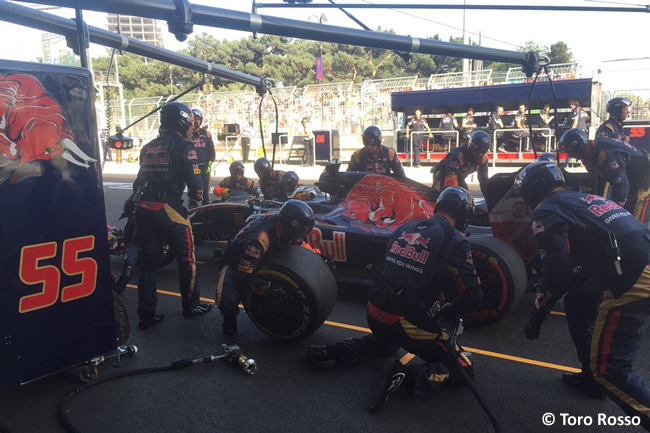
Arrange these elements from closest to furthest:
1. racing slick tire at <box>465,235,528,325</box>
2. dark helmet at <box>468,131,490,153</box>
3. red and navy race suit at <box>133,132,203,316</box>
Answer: racing slick tire at <box>465,235,528,325</box> → red and navy race suit at <box>133,132,203,316</box> → dark helmet at <box>468,131,490,153</box>

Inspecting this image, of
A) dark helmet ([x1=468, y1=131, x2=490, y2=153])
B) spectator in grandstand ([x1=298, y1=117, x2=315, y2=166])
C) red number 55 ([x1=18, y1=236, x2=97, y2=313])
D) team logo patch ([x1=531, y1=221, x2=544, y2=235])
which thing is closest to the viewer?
red number 55 ([x1=18, y1=236, x2=97, y2=313])

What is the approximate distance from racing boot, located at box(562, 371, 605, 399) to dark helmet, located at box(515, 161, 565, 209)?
1.18m

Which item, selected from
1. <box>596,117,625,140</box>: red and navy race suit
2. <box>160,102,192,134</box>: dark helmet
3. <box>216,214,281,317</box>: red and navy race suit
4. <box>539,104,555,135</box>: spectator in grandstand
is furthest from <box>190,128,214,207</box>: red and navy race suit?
<box>539,104,555,135</box>: spectator in grandstand

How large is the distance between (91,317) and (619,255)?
320 centimetres

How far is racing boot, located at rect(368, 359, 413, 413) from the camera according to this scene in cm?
318

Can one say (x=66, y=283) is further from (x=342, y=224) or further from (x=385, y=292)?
(x=342, y=224)

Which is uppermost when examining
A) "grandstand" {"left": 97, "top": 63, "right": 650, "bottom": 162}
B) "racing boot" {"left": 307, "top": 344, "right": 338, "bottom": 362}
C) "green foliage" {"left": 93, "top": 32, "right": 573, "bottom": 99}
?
"green foliage" {"left": 93, "top": 32, "right": 573, "bottom": 99}

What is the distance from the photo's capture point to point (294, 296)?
159 inches

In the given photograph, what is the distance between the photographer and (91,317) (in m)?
3.34

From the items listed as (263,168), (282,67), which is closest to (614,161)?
(263,168)

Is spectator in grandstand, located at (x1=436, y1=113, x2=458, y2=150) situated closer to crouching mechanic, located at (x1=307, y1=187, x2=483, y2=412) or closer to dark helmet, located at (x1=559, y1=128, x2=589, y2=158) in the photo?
dark helmet, located at (x1=559, y1=128, x2=589, y2=158)

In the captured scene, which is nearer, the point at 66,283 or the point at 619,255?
the point at 619,255

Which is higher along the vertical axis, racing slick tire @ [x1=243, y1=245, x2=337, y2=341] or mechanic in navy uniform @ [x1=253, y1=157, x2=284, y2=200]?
mechanic in navy uniform @ [x1=253, y1=157, x2=284, y2=200]

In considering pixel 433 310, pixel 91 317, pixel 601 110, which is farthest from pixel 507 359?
pixel 601 110
